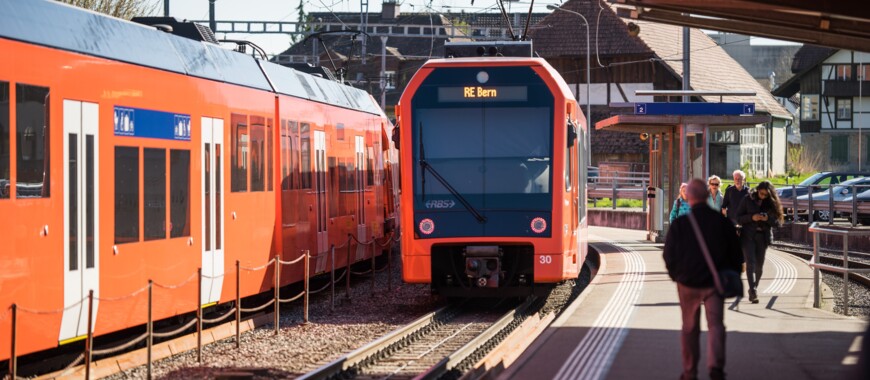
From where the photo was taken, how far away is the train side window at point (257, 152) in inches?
656

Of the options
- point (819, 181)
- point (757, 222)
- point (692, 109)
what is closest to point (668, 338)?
point (757, 222)

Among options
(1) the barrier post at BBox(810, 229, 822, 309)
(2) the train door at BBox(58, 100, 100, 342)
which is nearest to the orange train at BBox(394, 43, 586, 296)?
(1) the barrier post at BBox(810, 229, 822, 309)

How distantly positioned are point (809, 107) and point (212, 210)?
230ft

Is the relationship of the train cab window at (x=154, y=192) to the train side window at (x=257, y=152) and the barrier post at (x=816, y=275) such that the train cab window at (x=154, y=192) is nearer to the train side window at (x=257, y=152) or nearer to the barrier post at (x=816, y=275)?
the train side window at (x=257, y=152)

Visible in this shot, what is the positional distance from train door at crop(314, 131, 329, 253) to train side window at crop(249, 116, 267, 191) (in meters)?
2.49

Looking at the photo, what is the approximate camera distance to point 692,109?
88.5 feet

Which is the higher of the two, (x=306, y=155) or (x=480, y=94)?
(x=480, y=94)

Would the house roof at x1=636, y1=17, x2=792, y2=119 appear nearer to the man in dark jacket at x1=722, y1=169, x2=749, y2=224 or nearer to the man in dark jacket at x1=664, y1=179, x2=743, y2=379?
the man in dark jacket at x1=722, y1=169, x2=749, y2=224

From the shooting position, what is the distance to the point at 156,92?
45.0ft

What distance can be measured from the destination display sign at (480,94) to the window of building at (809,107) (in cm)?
6641

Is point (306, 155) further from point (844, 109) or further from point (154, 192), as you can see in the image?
point (844, 109)

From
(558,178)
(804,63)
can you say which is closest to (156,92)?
(558,178)

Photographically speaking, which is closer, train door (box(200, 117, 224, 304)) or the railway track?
the railway track

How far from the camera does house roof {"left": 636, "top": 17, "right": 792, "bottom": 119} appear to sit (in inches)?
2753
